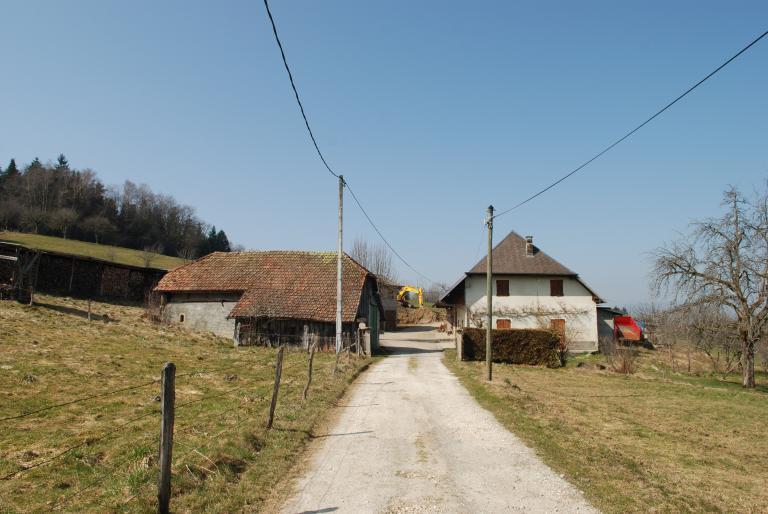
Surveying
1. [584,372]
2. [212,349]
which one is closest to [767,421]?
[584,372]

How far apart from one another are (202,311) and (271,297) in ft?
→ 18.4

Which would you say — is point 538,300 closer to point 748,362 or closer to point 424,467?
point 748,362

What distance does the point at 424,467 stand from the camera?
25.0ft

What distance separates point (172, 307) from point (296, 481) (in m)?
29.3

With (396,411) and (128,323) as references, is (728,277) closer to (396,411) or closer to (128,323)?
(396,411)

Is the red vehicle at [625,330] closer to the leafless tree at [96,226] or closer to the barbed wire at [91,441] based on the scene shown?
the barbed wire at [91,441]

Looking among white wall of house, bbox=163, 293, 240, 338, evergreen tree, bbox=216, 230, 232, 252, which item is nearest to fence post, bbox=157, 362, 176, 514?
white wall of house, bbox=163, 293, 240, 338

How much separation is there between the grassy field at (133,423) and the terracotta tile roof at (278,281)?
711cm

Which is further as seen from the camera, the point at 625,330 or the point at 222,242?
the point at 222,242

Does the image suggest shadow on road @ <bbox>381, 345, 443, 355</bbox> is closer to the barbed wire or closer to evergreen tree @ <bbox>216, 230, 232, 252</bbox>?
the barbed wire

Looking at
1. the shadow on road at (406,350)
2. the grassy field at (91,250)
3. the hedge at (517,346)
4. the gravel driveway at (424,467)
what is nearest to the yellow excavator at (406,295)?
the grassy field at (91,250)

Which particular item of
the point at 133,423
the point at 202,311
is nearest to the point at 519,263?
the point at 202,311

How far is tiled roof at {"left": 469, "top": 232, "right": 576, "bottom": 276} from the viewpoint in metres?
35.3

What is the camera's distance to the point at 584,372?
26312 millimetres
